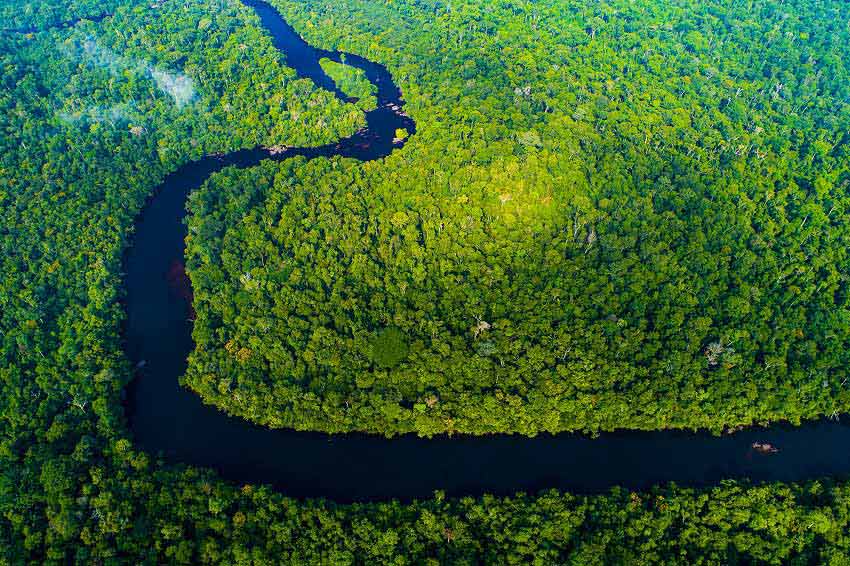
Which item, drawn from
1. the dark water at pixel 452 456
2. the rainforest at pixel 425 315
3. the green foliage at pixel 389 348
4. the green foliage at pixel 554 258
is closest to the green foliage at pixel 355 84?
the rainforest at pixel 425 315

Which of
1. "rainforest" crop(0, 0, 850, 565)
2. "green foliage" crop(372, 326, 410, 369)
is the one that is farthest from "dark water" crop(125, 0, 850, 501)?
"green foliage" crop(372, 326, 410, 369)

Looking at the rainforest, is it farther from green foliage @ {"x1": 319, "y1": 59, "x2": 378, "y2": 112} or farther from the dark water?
green foliage @ {"x1": 319, "y1": 59, "x2": 378, "y2": 112}

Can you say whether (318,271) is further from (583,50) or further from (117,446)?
(583,50)

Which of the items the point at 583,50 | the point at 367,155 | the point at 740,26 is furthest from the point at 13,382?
the point at 740,26

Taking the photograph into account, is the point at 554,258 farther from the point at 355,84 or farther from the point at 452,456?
the point at 355,84

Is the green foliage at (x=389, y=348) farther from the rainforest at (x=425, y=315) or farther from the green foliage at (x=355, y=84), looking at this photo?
the green foliage at (x=355, y=84)

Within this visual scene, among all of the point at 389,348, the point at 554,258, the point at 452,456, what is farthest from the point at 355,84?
the point at 452,456

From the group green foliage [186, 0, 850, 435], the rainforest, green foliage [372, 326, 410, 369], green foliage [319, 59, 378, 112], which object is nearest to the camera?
the rainforest
